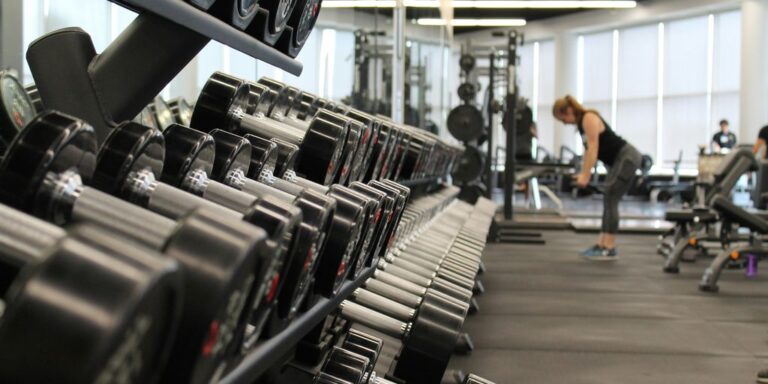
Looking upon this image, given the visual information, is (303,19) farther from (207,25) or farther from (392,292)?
(392,292)

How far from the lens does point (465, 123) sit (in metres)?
9.06

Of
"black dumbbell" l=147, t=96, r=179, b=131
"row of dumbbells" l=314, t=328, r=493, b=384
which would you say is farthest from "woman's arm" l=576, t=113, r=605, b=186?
"black dumbbell" l=147, t=96, r=179, b=131

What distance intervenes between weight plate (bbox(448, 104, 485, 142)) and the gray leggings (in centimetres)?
253

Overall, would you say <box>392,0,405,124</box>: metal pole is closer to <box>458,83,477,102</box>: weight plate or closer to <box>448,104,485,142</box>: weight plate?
<box>448,104,485,142</box>: weight plate

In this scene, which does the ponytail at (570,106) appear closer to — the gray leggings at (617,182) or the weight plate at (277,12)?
the gray leggings at (617,182)

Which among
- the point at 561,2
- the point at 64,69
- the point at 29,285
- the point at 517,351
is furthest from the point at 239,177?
the point at 561,2

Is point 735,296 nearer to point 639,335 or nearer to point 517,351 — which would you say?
point 639,335

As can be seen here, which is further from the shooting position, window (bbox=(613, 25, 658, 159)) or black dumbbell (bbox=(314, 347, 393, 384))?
window (bbox=(613, 25, 658, 159))

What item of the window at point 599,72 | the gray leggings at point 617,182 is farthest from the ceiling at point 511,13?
the gray leggings at point 617,182

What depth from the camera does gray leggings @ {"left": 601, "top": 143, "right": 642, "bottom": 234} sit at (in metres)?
6.63

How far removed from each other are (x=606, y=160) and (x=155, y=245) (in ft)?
21.1

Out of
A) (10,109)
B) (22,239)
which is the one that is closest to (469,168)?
(10,109)

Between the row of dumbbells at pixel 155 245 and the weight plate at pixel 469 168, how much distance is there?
23.8 ft

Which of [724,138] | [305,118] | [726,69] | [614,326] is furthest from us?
[726,69]
